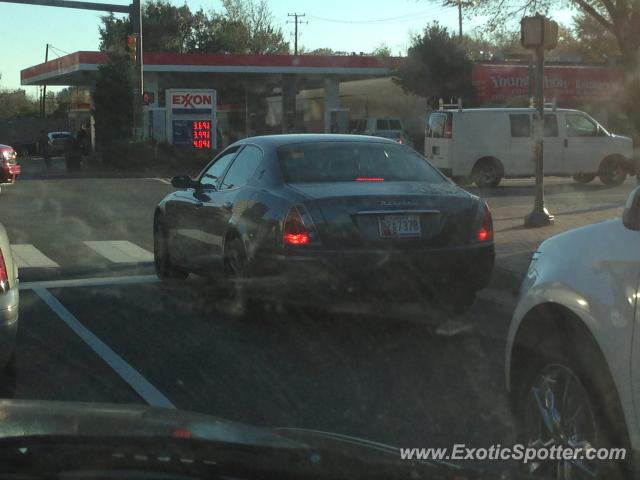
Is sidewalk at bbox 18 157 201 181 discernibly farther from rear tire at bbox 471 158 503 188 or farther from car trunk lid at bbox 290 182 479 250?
car trunk lid at bbox 290 182 479 250

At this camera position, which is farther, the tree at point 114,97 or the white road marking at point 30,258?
the tree at point 114,97

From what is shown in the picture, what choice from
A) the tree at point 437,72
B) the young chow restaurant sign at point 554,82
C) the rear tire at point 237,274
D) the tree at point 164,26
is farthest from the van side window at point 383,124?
the tree at point 164,26

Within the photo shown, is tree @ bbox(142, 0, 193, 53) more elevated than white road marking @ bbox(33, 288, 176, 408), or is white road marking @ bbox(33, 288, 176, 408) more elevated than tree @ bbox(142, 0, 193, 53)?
tree @ bbox(142, 0, 193, 53)

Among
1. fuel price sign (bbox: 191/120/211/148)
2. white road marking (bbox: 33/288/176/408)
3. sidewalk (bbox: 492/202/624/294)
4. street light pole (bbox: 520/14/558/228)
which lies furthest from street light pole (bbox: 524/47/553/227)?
fuel price sign (bbox: 191/120/211/148)

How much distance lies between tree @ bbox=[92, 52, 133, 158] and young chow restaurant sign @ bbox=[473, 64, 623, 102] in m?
14.7

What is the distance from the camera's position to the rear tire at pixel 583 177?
80.3 feet

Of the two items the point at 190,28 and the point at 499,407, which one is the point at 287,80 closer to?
the point at 190,28

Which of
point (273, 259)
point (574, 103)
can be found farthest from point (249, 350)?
point (574, 103)

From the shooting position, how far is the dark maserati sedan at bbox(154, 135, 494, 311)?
7.27 m

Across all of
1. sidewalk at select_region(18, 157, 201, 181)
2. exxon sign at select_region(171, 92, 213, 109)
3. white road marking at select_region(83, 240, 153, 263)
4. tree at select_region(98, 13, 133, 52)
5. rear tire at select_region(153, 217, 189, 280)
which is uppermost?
tree at select_region(98, 13, 133, 52)

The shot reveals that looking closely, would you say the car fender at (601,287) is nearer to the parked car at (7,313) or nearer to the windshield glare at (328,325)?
the windshield glare at (328,325)

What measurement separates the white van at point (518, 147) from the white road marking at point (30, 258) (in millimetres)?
13042

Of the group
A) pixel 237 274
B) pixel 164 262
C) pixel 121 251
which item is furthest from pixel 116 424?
pixel 121 251

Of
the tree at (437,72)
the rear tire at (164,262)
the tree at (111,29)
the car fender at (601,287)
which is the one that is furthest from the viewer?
the tree at (111,29)
